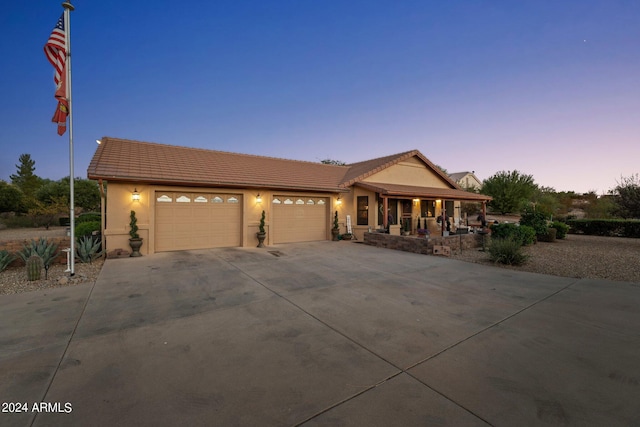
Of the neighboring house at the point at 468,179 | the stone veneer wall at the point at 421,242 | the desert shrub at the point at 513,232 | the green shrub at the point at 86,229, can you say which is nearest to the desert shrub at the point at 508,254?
the stone veneer wall at the point at 421,242

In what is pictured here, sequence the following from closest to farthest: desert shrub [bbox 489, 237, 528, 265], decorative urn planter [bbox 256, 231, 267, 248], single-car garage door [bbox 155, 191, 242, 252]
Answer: desert shrub [bbox 489, 237, 528, 265] → single-car garage door [bbox 155, 191, 242, 252] → decorative urn planter [bbox 256, 231, 267, 248]

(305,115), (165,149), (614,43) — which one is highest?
(305,115)

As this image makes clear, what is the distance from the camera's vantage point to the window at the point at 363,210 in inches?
604

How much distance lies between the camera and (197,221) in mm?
11664

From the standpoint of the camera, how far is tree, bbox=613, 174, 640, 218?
1361cm

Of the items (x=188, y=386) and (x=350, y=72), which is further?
(x=350, y=72)

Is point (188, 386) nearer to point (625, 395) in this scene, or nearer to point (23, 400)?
point (23, 400)

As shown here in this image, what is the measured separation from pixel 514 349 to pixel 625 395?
1.00m

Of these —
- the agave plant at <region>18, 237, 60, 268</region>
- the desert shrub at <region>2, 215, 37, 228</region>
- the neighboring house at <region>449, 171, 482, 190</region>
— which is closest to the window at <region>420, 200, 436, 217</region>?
the agave plant at <region>18, 237, 60, 268</region>

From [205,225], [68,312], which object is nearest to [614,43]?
[205,225]

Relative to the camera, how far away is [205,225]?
11836 millimetres

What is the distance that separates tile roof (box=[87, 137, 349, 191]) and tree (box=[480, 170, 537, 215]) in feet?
73.8

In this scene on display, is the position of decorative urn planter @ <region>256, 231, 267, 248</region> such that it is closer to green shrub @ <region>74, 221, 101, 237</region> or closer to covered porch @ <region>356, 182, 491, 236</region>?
covered porch @ <region>356, 182, 491, 236</region>

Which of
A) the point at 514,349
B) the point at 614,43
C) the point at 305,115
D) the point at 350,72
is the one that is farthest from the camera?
the point at 305,115
